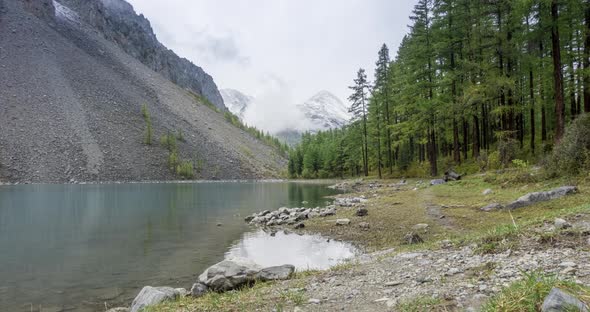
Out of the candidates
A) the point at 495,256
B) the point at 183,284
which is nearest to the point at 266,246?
the point at 183,284

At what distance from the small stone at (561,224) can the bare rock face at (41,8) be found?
207 m

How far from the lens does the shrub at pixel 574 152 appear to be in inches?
663

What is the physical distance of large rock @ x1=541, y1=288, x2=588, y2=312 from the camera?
382cm

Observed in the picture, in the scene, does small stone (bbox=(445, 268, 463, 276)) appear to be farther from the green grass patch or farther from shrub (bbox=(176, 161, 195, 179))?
shrub (bbox=(176, 161, 195, 179))

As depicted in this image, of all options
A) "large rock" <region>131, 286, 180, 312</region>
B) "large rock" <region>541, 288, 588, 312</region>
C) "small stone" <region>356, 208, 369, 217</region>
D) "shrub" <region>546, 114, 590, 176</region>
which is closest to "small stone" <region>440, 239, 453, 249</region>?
"large rock" <region>541, 288, 588, 312</region>

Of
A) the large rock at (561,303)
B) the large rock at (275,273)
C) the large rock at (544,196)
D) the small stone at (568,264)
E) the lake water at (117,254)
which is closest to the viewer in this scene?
the large rock at (561,303)

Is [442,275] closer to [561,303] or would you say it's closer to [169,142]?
[561,303]

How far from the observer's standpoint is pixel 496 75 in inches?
1165

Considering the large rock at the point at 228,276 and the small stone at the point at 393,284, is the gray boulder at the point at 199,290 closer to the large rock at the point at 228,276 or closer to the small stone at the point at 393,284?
the large rock at the point at 228,276

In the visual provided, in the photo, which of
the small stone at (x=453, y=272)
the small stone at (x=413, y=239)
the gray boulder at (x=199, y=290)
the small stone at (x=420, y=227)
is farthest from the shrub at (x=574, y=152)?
the gray boulder at (x=199, y=290)

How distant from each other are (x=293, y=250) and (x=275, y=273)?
22.2ft

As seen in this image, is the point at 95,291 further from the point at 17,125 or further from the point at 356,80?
the point at 17,125

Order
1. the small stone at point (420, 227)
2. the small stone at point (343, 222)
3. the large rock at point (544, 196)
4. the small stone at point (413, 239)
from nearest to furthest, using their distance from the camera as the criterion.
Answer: the small stone at point (413, 239)
the large rock at point (544, 196)
the small stone at point (420, 227)
the small stone at point (343, 222)

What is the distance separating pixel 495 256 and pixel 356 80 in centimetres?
5310
